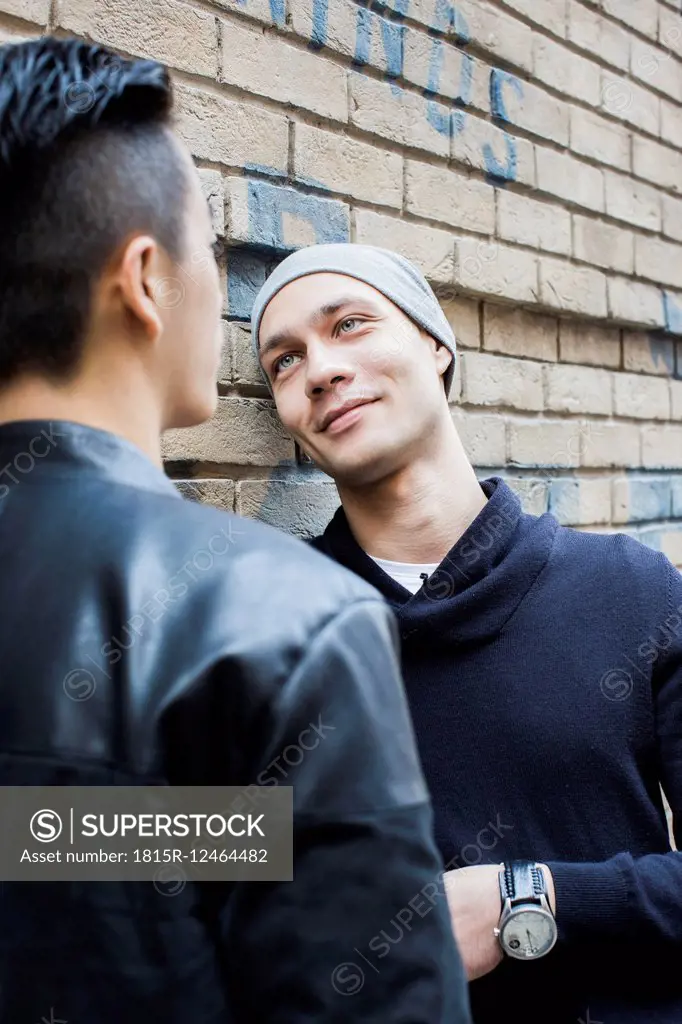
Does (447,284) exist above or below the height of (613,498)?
above

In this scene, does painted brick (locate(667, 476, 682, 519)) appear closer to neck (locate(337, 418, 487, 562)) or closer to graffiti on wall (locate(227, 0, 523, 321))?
graffiti on wall (locate(227, 0, 523, 321))

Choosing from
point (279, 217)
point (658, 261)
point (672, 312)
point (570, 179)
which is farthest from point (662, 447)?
point (279, 217)

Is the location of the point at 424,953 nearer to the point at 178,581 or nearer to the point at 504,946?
the point at 178,581

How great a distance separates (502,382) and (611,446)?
2.00 feet

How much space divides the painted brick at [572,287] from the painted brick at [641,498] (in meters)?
0.57

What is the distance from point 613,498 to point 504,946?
76.1 inches

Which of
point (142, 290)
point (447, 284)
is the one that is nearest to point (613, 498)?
point (447, 284)

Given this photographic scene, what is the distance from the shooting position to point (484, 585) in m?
1.79

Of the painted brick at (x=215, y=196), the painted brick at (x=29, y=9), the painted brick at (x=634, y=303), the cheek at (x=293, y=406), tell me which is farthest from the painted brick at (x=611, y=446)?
the painted brick at (x=29, y=9)

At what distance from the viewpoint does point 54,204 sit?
919 millimetres

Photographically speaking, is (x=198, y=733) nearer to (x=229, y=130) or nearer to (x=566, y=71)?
(x=229, y=130)

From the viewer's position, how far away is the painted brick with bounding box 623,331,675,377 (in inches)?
132

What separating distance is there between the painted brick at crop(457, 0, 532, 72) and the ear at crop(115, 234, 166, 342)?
2.12 meters

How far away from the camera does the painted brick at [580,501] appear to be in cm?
296
